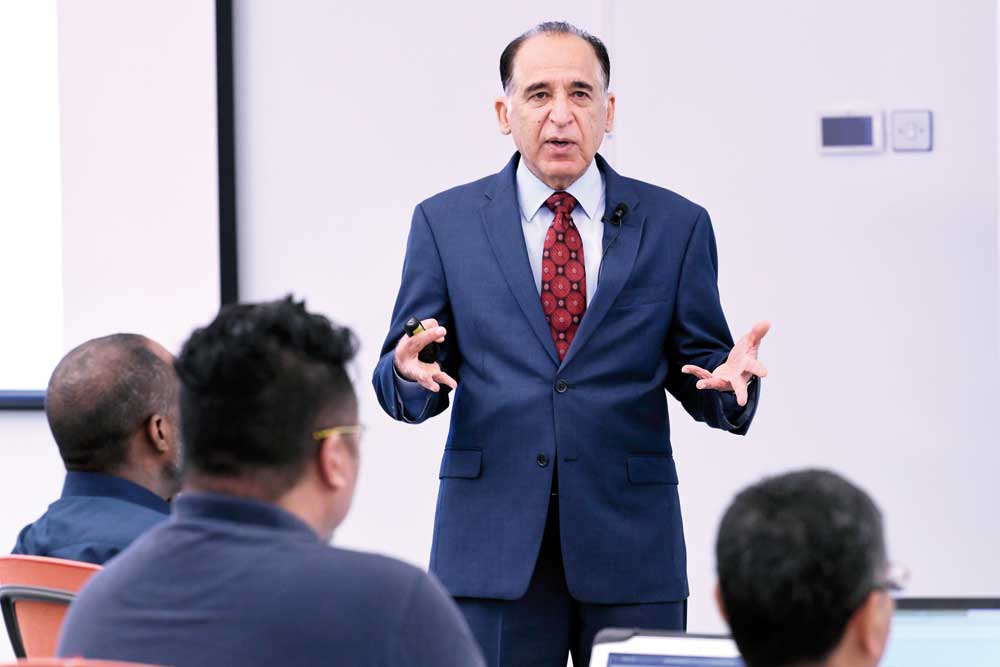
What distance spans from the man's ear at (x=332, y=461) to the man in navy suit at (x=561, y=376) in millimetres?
819

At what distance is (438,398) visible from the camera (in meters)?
2.50

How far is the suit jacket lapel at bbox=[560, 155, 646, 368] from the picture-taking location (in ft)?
7.98

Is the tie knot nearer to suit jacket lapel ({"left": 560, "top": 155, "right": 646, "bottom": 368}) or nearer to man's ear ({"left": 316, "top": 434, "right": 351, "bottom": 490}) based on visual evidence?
suit jacket lapel ({"left": 560, "top": 155, "right": 646, "bottom": 368})

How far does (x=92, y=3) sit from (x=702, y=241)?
2.53 metres

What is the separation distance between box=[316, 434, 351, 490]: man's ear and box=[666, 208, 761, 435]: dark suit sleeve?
1086 millimetres

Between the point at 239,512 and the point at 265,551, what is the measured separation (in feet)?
0.24

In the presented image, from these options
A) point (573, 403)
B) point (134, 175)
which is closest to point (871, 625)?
point (573, 403)

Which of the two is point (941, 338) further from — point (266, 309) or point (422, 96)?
point (266, 309)

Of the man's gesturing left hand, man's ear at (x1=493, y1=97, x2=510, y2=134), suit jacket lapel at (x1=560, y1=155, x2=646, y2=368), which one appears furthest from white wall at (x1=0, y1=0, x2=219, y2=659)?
the man's gesturing left hand

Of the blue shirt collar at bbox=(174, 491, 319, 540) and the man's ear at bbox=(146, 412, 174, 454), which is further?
the man's ear at bbox=(146, 412, 174, 454)

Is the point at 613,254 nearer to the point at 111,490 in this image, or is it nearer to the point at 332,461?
the point at 111,490

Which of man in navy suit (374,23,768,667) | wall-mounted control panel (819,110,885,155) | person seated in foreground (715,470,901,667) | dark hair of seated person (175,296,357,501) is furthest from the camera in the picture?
wall-mounted control panel (819,110,885,155)

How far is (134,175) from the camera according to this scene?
4.22 m

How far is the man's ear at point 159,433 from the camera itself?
2.15 meters
